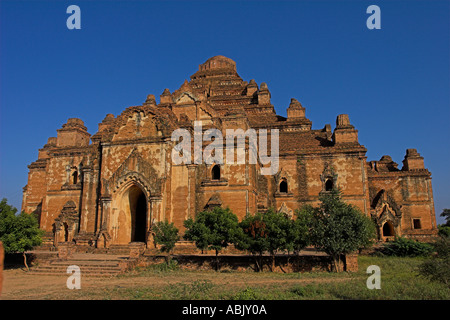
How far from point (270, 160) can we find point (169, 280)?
15.9 meters

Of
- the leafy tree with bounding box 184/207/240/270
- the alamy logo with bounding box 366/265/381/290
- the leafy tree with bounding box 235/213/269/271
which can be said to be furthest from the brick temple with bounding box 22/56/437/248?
the alamy logo with bounding box 366/265/381/290

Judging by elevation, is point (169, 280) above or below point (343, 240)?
below

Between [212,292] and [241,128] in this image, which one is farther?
[241,128]

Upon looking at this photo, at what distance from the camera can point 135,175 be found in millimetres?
27344

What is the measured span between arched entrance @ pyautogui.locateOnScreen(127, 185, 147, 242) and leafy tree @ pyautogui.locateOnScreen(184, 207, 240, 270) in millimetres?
9129

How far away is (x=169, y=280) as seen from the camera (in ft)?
57.7

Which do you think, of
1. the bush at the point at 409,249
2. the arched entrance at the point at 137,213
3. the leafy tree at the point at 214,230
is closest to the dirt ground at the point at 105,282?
the leafy tree at the point at 214,230

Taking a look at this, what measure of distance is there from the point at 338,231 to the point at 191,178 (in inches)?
459

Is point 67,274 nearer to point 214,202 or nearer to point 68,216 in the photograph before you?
point 214,202

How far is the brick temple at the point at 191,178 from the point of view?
26.8m

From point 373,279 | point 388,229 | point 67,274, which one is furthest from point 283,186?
point 67,274
